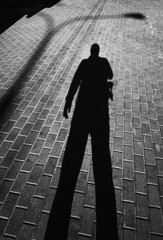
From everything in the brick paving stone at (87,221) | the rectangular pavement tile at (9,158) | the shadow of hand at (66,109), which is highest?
the shadow of hand at (66,109)

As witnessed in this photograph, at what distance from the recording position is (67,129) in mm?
3939

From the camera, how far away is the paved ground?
2.70 m

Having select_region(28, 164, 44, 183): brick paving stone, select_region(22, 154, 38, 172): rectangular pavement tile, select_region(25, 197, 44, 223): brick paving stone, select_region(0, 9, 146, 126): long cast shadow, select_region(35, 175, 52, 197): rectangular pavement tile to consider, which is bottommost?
select_region(25, 197, 44, 223): brick paving stone

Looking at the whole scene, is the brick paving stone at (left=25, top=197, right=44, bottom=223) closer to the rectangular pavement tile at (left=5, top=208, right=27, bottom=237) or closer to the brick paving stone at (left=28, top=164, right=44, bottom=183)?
the rectangular pavement tile at (left=5, top=208, right=27, bottom=237)

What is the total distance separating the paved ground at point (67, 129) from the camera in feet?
8.86

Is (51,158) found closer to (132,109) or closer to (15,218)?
(15,218)

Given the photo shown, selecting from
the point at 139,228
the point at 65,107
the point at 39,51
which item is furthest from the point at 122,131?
the point at 39,51

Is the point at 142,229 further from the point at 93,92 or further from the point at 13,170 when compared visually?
the point at 93,92

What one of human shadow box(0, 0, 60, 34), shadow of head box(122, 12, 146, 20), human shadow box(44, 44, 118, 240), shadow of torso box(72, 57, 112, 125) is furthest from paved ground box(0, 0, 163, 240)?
shadow of head box(122, 12, 146, 20)

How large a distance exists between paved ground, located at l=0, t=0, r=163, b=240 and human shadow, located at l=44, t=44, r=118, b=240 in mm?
111

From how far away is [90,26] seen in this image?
8898 mm

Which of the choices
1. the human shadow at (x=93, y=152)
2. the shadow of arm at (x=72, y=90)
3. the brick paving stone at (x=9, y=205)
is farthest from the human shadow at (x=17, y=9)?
the brick paving stone at (x=9, y=205)

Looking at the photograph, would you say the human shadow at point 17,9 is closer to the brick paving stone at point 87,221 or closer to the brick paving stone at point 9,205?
the brick paving stone at point 9,205

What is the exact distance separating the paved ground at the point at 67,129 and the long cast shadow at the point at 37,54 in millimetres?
35
